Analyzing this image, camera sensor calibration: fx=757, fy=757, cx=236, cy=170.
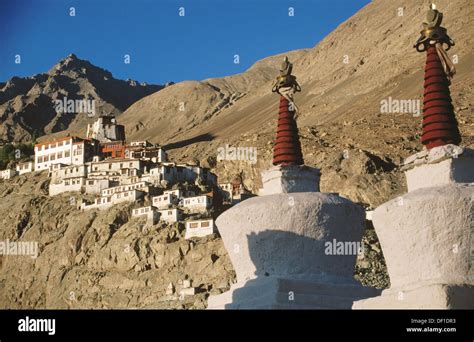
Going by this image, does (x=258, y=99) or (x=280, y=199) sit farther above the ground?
(x=258, y=99)

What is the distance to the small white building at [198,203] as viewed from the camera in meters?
65.2

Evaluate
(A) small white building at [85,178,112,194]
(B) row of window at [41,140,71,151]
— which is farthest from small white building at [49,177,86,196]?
(B) row of window at [41,140,71,151]

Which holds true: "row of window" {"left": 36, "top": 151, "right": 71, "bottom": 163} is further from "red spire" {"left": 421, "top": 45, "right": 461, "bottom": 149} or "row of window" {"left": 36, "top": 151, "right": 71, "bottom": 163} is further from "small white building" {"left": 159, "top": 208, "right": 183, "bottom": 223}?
"red spire" {"left": 421, "top": 45, "right": 461, "bottom": 149}

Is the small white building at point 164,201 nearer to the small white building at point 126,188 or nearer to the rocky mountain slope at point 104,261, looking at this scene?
the small white building at point 126,188

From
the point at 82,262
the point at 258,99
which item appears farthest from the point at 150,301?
the point at 258,99

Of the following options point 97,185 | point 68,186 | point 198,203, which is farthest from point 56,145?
point 198,203

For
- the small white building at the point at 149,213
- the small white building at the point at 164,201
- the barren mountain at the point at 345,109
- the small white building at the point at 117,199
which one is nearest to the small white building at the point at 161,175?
the small white building at the point at 117,199

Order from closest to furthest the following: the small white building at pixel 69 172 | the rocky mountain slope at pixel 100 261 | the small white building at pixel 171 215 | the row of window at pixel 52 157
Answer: the rocky mountain slope at pixel 100 261, the small white building at pixel 171 215, the small white building at pixel 69 172, the row of window at pixel 52 157

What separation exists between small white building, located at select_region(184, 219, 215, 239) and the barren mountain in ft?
41.3

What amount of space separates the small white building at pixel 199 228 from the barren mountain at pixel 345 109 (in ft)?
41.3

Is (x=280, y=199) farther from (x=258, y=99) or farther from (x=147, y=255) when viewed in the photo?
(x=258, y=99)

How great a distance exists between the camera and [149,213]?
64.0m
